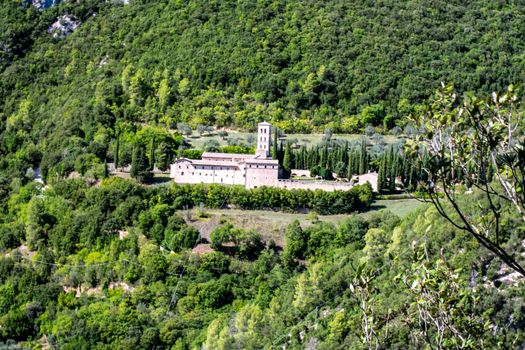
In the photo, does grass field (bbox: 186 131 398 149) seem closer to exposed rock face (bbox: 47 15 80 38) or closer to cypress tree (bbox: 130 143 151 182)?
cypress tree (bbox: 130 143 151 182)

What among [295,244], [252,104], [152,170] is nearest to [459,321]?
[295,244]

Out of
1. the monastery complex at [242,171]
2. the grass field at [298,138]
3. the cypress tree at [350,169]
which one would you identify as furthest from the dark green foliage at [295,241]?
the grass field at [298,138]

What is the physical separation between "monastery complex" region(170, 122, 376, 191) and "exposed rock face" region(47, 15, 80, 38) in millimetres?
48960

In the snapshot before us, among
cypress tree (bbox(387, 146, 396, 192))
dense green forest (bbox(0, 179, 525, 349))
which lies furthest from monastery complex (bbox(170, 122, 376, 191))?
dense green forest (bbox(0, 179, 525, 349))

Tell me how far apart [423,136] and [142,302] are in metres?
35.4

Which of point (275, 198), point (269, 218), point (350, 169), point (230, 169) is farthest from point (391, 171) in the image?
point (230, 169)

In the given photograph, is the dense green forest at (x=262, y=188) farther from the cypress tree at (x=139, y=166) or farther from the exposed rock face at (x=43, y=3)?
the exposed rock face at (x=43, y=3)

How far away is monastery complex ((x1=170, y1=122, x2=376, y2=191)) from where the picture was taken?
46438mm

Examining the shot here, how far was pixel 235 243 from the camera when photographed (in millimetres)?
42750

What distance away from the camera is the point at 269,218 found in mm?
44438

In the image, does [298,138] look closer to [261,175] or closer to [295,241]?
[261,175]

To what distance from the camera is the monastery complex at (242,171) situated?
46.4 metres

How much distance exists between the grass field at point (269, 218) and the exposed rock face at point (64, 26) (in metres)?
54.5

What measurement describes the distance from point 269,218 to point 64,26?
190 feet
